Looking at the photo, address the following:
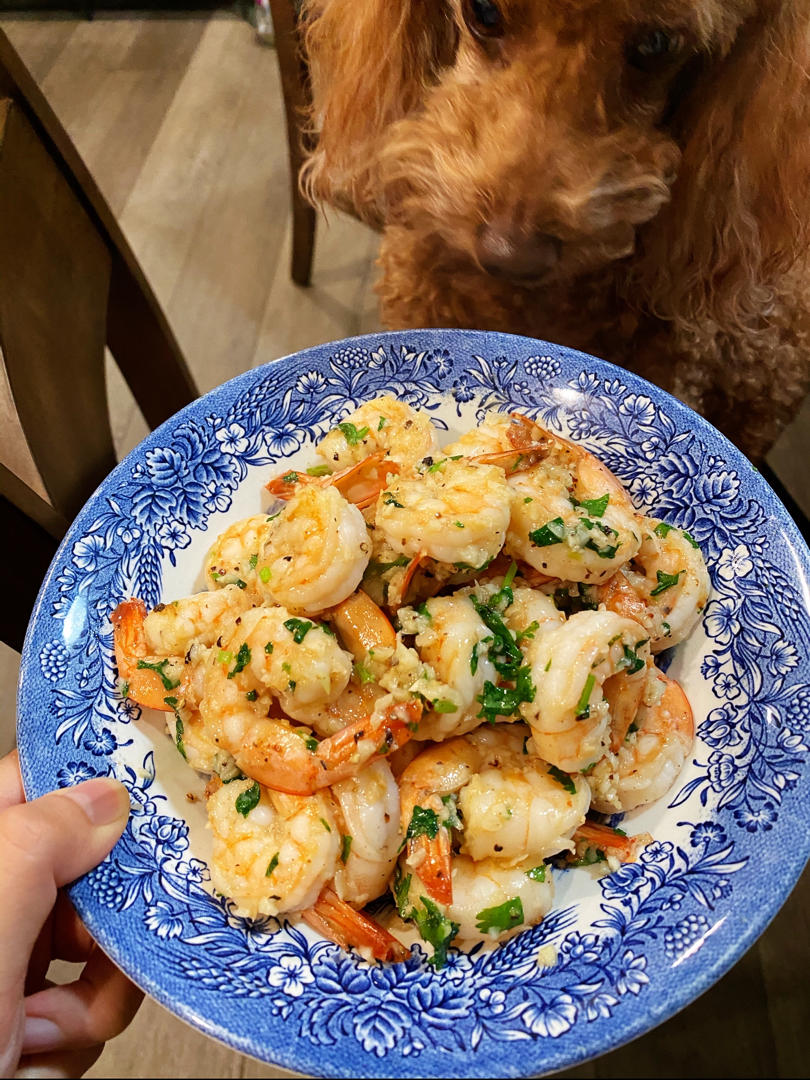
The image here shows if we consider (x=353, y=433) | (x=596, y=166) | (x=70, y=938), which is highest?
(x=596, y=166)

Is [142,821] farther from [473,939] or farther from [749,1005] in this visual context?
[749,1005]

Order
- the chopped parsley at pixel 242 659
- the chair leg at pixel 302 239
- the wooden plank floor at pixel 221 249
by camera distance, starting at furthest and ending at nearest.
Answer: the chair leg at pixel 302 239, the wooden plank floor at pixel 221 249, the chopped parsley at pixel 242 659

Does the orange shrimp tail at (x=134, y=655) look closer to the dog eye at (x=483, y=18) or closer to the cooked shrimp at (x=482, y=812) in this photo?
the cooked shrimp at (x=482, y=812)

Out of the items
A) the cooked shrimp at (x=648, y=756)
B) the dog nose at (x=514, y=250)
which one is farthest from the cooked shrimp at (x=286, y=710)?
the dog nose at (x=514, y=250)

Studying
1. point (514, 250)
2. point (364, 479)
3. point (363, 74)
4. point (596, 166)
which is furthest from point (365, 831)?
point (363, 74)

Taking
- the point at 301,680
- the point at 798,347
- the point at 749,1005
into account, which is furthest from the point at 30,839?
the point at 798,347

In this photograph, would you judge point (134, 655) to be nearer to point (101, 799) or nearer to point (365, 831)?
point (101, 799)
